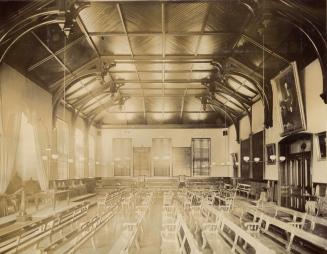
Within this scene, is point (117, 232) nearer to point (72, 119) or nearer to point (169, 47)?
point (169, 47)

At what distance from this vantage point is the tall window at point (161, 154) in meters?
26.7

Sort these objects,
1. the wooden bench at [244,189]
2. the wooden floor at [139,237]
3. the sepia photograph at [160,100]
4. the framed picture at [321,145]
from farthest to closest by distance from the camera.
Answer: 1. the wooden bench at [244,189]
2. the framed picture at [321,145]
3. the sepia photograph at [160,100]
4. the wooden floor at [139,237]

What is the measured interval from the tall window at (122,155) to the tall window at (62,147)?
705 centimetres

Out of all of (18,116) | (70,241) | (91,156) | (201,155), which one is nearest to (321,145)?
(70,241)

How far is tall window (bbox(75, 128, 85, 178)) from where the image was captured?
2034 centimetres

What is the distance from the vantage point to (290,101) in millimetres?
12000

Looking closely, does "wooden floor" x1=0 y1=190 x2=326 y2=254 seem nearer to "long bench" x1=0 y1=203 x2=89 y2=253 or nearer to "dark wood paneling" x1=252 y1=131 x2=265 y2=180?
"long bench" x1=0 y1=203 x2=89 y2=253

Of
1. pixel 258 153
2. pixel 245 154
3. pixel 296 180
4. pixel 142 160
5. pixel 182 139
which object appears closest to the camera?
pixel 296 180

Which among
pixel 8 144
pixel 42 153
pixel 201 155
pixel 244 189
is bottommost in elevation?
pixel 244 189

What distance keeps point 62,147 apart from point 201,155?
11.7 m

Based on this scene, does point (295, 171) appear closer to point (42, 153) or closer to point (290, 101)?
point (290, 101)

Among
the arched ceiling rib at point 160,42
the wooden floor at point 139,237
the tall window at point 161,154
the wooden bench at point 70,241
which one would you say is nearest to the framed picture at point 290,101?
the arched ceiling rib at point 160,42

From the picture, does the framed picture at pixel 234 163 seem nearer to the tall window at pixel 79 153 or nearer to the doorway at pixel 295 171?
the doorway at pixel 295 171

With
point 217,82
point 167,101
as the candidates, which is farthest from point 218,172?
point 217,82
